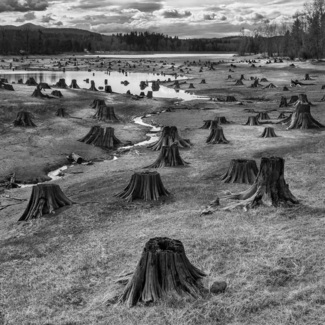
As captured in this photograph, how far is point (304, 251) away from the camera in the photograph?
10.8 meters

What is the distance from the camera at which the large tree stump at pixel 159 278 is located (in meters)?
9.17

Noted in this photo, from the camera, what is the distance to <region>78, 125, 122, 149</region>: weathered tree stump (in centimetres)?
3048

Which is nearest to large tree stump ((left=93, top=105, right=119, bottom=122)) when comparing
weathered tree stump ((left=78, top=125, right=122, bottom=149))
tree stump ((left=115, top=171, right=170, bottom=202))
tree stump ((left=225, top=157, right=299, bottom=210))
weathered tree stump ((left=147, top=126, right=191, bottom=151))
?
weathered tree stump ((left=78, top=125, right=122, bottom=149))

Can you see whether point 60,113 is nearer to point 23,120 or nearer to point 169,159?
point 23,120

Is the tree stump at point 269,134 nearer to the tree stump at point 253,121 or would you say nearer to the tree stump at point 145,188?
the tree stump at point 253,121

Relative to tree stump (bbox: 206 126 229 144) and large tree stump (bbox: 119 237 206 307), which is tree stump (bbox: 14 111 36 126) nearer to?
tree stump (bbox: 206 126 229 144)

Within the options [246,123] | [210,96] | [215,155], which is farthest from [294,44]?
[215,155]

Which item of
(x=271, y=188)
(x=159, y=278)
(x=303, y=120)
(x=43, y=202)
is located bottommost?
(x=43, y=202)

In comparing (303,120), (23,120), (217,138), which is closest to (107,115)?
(23,120)

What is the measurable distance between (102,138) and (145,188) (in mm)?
14217

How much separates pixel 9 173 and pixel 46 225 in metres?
9.39

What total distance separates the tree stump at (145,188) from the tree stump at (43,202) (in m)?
2.23

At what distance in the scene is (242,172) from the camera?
60.6ft

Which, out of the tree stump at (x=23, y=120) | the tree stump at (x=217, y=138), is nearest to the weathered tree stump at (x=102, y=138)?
the tree stump at (x=23, y=120)
